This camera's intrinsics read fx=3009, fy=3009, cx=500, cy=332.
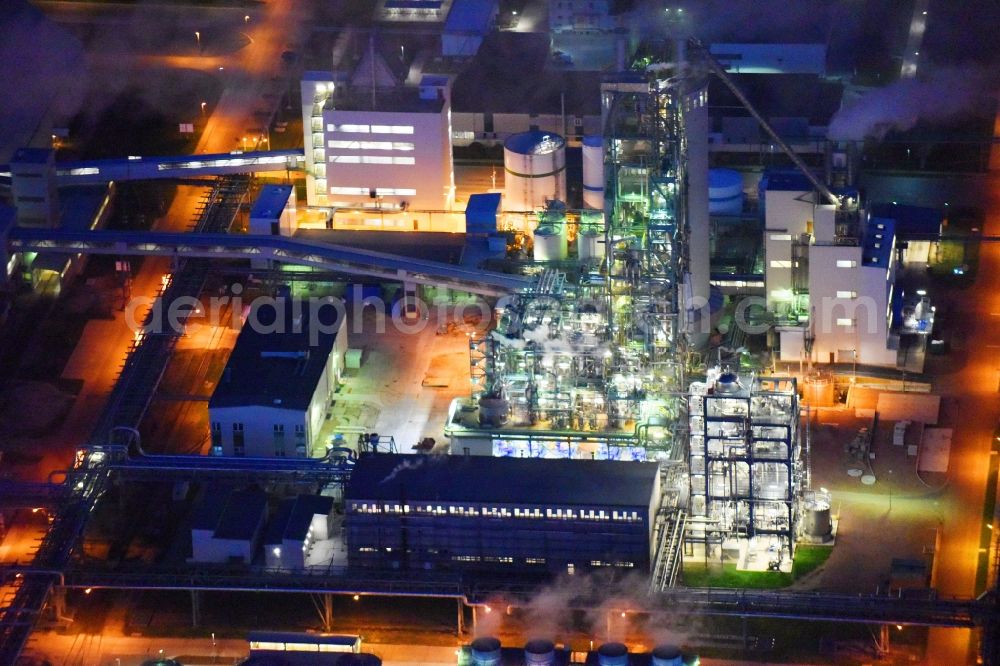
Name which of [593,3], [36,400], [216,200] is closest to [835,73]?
[593,3]

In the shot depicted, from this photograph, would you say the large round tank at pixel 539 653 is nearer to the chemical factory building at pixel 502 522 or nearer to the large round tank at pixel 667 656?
the large round tank at pixel 667 656

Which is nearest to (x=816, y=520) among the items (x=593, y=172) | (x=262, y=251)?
(x=593, y=172)

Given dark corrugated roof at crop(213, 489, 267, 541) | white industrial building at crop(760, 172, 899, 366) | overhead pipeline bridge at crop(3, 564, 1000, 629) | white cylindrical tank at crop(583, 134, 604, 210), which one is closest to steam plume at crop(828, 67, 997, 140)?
white cylindrical tank at crop(583, 134, 604, 210)

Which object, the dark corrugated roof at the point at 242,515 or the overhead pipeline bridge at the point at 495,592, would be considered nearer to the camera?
the overhead pipeline bridge at the point at 495,592

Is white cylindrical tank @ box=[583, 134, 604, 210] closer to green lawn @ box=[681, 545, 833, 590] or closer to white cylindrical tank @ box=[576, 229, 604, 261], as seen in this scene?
white cylindrical tank @ box=[576, 229, 604, 261]

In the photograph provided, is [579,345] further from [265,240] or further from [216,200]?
[216,200]

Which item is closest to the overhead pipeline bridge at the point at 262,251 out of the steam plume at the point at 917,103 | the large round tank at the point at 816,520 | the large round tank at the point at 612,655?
the steam plume at the point at 917,103

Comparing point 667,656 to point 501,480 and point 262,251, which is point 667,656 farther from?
point 262,251
